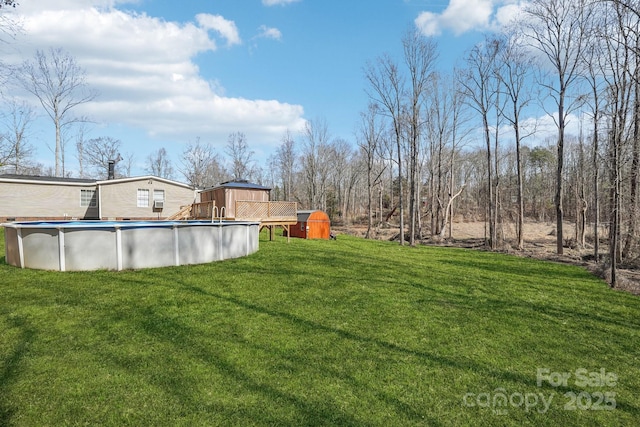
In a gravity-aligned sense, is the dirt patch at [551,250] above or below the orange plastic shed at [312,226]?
below

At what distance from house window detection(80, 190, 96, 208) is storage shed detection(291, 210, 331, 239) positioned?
1382 centimetres

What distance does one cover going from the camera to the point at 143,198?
2220cm

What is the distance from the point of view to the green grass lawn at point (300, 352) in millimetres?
3295

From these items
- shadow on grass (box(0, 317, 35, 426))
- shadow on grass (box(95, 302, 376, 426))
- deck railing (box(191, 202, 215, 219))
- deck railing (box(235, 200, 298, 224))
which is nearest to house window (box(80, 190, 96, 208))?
deck railing (box(191, 202, 215, 219))

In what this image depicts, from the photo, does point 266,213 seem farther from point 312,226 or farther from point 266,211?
point 312,226

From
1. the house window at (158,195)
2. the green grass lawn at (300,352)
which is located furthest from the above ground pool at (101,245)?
the house window at (158,195)

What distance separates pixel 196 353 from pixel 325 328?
196cm

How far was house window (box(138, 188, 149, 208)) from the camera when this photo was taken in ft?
72.4

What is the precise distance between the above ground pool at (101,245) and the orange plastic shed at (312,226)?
441 inches

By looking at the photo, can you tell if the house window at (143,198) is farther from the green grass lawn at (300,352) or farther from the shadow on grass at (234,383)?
the shadow on grass at (234,383)

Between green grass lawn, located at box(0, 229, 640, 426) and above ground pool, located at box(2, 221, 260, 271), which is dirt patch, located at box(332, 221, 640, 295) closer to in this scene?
green grass lawn, located at box(0, 229, 640, 426)

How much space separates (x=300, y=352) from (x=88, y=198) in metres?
23.3

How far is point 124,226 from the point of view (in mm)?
7656

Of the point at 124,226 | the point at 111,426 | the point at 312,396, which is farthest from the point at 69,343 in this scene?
the point at 124,226
